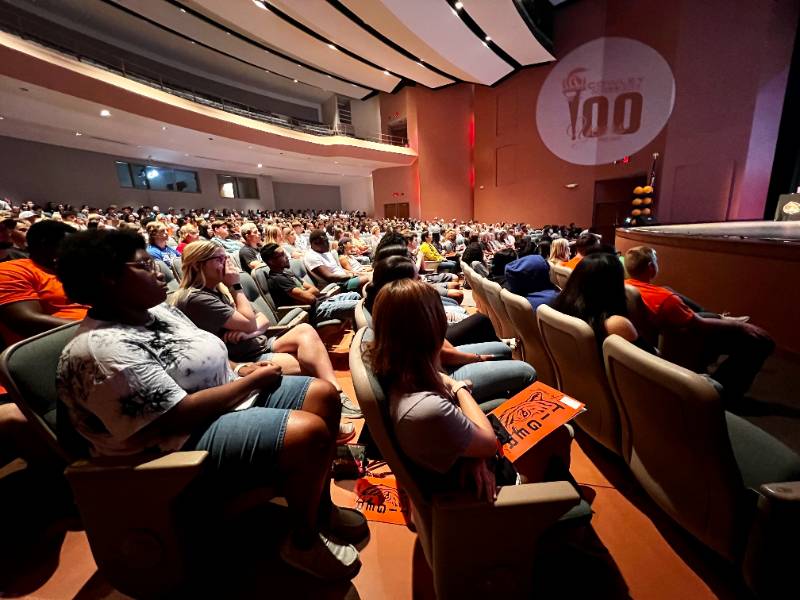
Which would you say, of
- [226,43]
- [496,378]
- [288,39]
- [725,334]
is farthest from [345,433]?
[226,43]

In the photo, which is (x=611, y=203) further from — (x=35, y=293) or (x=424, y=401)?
(x=35, y=293)

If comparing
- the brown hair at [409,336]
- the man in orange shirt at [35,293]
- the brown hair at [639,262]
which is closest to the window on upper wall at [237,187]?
the man in orange shirt at [35,293]

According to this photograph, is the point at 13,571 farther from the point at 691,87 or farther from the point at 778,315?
the point at 691,87

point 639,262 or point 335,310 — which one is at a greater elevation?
point 639,262

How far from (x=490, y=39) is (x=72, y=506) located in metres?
15.4

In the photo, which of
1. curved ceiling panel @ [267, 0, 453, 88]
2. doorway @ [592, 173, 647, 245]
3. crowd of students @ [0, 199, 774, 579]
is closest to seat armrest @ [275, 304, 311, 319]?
crowd of students @ [0, 199, 774, 579]

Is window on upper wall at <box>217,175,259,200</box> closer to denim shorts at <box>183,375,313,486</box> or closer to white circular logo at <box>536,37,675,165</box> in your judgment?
white circular logo at <box>536,37,675,165</box>

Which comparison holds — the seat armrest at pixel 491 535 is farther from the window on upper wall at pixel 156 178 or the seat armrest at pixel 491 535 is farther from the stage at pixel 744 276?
the window on upper wall at pixel 156 178

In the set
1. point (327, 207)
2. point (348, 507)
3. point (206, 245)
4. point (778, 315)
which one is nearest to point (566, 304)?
point (348, 507)

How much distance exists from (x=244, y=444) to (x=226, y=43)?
1594cm

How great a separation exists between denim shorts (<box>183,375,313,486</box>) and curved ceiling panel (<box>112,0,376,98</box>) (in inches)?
507

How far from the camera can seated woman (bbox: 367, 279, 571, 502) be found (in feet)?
2.71

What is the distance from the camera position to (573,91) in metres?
12.5

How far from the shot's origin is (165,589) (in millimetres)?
1045
